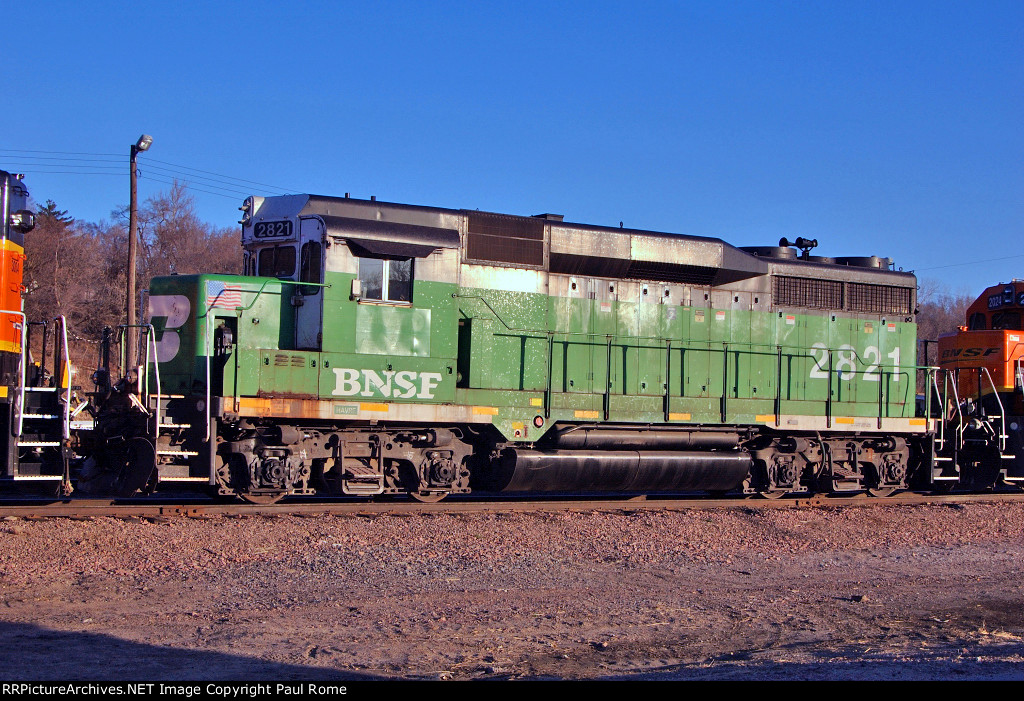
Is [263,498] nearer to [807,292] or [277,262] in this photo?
[277,262]

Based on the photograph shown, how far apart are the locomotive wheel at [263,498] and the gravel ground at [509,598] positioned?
70 centimetres

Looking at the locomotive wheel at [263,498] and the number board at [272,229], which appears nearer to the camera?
the locomotive wheel at [263,498]

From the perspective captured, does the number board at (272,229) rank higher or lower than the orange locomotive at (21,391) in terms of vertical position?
higher

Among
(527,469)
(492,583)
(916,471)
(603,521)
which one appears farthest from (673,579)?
(916,471)

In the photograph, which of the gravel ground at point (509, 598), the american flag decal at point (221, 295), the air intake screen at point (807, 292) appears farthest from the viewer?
the air intake screen at point (807, 292)

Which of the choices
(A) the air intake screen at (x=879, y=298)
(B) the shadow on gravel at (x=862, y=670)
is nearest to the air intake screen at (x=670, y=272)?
(A) the air intake screen at (x=879, y=298)

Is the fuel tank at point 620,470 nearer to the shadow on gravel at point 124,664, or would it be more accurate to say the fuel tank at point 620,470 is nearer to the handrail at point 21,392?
the handrail at point 21,392

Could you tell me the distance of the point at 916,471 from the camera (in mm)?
15383

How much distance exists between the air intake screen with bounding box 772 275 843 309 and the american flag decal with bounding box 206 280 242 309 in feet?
26.3

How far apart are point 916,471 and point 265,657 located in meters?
12.7

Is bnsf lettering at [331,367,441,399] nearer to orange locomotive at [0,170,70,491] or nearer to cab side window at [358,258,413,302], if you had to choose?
cab side window at [358,258,413,302]

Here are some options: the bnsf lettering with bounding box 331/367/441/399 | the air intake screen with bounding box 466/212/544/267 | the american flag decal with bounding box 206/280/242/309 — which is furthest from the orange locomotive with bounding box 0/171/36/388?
the air intake screen with bounding box 466/212/544/267

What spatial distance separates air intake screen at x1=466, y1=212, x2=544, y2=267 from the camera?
40.7 feet

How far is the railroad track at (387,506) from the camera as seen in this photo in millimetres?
10516
